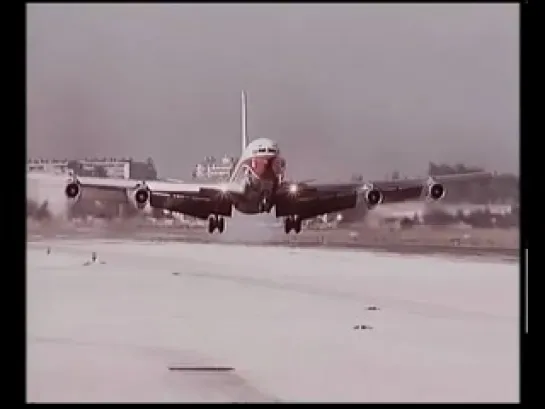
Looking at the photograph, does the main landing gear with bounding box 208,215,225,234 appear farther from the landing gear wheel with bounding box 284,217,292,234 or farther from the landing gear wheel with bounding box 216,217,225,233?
the landing gear wheel with bounding box 284,217,292,234

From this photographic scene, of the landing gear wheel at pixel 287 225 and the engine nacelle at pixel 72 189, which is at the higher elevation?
the engine nacelle at pixel 72 189

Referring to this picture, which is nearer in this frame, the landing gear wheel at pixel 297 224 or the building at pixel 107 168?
the building at pixel 107 168

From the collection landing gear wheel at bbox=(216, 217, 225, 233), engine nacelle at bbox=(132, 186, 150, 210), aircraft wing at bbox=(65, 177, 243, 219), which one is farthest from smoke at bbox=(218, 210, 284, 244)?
engine nacelle at bbox=(132, 186, 150, 210)

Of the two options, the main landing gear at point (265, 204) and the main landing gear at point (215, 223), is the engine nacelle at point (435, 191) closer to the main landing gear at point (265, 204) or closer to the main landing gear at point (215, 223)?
the main landing gear at point (265, 204)

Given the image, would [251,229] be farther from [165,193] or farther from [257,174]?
[165,193]

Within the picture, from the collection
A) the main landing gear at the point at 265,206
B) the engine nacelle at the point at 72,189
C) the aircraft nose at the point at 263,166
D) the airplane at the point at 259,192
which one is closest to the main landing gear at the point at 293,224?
the airplane at the point at 259,192

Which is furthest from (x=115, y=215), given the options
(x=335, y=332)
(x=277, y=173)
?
(x=335, y=332)
